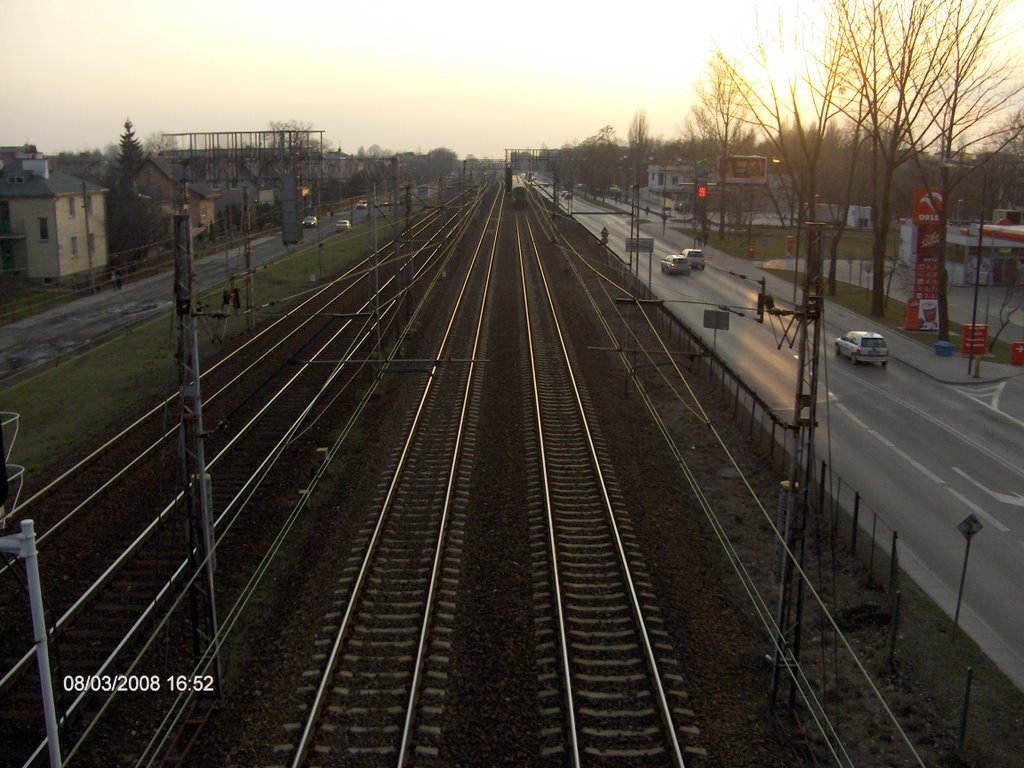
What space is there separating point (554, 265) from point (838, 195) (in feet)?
168

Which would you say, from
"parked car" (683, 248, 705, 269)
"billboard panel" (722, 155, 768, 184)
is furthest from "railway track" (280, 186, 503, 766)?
"billboard panel" (722, 155, 768, 184)

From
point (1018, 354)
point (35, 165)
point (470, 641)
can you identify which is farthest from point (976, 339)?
point (35, 165)

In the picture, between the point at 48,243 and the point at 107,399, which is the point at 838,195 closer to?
the point at 48,243

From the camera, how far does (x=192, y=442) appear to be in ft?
35.1

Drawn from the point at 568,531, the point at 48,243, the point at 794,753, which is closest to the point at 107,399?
the point at 568,531

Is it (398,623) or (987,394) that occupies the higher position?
(987,394)

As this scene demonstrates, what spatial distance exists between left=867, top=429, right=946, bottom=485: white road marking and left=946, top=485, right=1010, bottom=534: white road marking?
58 cm

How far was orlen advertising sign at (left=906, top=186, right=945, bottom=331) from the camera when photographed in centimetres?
3462

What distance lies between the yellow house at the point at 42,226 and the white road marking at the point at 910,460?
37.7m

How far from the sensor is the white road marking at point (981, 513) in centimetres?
1580

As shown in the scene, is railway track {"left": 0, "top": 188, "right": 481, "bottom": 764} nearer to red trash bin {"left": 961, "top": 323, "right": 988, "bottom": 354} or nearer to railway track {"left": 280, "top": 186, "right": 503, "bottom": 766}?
railway track {"left": 280, "top": 186, "right": 503, "bottom": 766}

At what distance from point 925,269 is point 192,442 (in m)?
30.8

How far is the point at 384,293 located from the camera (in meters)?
38.8

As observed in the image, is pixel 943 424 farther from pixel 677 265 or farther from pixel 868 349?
pixel 677 265
